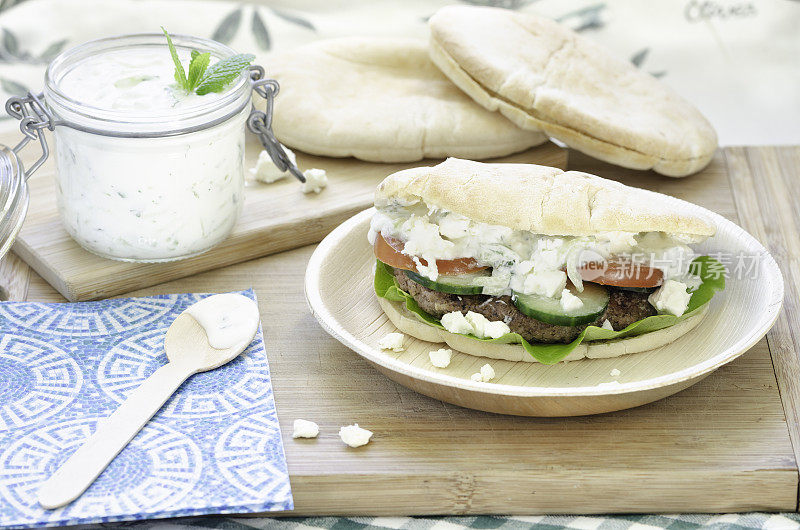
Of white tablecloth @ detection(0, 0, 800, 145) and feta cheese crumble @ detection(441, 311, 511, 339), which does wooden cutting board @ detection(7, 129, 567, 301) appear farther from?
white tablecloth @ detection(0, 0, 800, 145)

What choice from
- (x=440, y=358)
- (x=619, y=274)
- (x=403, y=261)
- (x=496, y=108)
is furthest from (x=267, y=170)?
(x=619, y=274)

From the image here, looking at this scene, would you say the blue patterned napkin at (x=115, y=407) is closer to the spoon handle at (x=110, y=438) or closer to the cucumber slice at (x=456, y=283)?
the spoon handle at (x=110, y=438)

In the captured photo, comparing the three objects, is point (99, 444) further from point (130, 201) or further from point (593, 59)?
point (593, 59)

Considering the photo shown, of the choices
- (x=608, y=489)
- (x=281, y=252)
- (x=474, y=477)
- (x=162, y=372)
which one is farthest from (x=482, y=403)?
(x=281, y=252)

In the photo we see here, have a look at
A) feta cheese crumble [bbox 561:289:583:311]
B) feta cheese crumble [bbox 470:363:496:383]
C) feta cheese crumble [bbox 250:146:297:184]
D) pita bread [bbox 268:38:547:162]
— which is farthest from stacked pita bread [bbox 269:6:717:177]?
feta cheese crumble [bbox 470:363:496:383]

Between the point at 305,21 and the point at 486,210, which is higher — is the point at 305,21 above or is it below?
below

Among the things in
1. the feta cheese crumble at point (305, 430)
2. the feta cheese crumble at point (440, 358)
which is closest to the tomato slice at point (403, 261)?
the feta cheese crumble at point (440, 358)

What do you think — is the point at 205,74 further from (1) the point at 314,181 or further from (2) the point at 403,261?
(2) the point at 403,261
